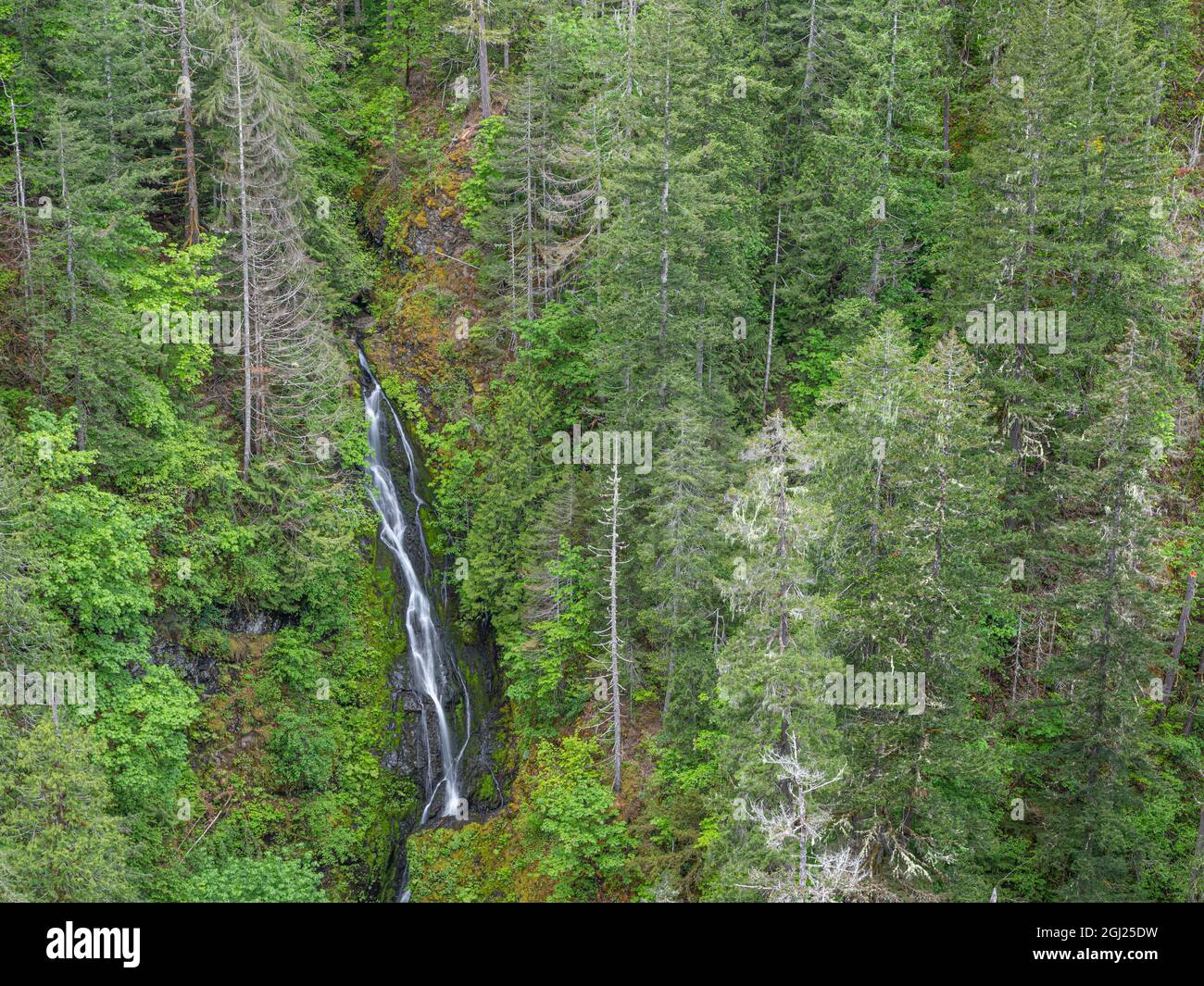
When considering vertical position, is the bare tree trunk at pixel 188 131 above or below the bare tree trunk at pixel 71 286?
above

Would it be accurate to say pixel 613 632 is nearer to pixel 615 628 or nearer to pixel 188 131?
pixel 615 628

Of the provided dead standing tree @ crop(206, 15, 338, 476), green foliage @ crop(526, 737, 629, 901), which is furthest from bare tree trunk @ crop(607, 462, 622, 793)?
dead standing tree @ crop(206, 15, 338, 476)

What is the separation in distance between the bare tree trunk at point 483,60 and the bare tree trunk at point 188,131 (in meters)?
12.7

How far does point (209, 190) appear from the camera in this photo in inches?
1283

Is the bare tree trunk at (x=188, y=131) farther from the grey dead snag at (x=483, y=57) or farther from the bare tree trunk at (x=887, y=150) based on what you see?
the bare tree trunk at (x=887, y=150)

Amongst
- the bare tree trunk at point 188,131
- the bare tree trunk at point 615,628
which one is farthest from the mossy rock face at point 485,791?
the bare tree trunk at point 188,131

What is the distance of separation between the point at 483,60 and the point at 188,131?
13965 millimetres

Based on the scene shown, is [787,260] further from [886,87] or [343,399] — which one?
[343,399]

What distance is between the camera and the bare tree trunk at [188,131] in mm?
29672

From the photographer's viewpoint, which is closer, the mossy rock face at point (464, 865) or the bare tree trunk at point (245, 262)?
the mossy rock face at point (464, 865)

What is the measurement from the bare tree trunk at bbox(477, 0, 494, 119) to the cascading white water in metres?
12.2

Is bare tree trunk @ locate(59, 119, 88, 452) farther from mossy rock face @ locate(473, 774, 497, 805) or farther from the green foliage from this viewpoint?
mossy rock face @ locate(473, 774, 497, 805)

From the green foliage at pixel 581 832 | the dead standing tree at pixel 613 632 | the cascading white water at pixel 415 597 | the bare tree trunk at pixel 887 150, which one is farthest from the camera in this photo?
the cascading white water at pixel 415 597

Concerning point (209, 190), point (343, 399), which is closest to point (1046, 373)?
point (343, 399)
